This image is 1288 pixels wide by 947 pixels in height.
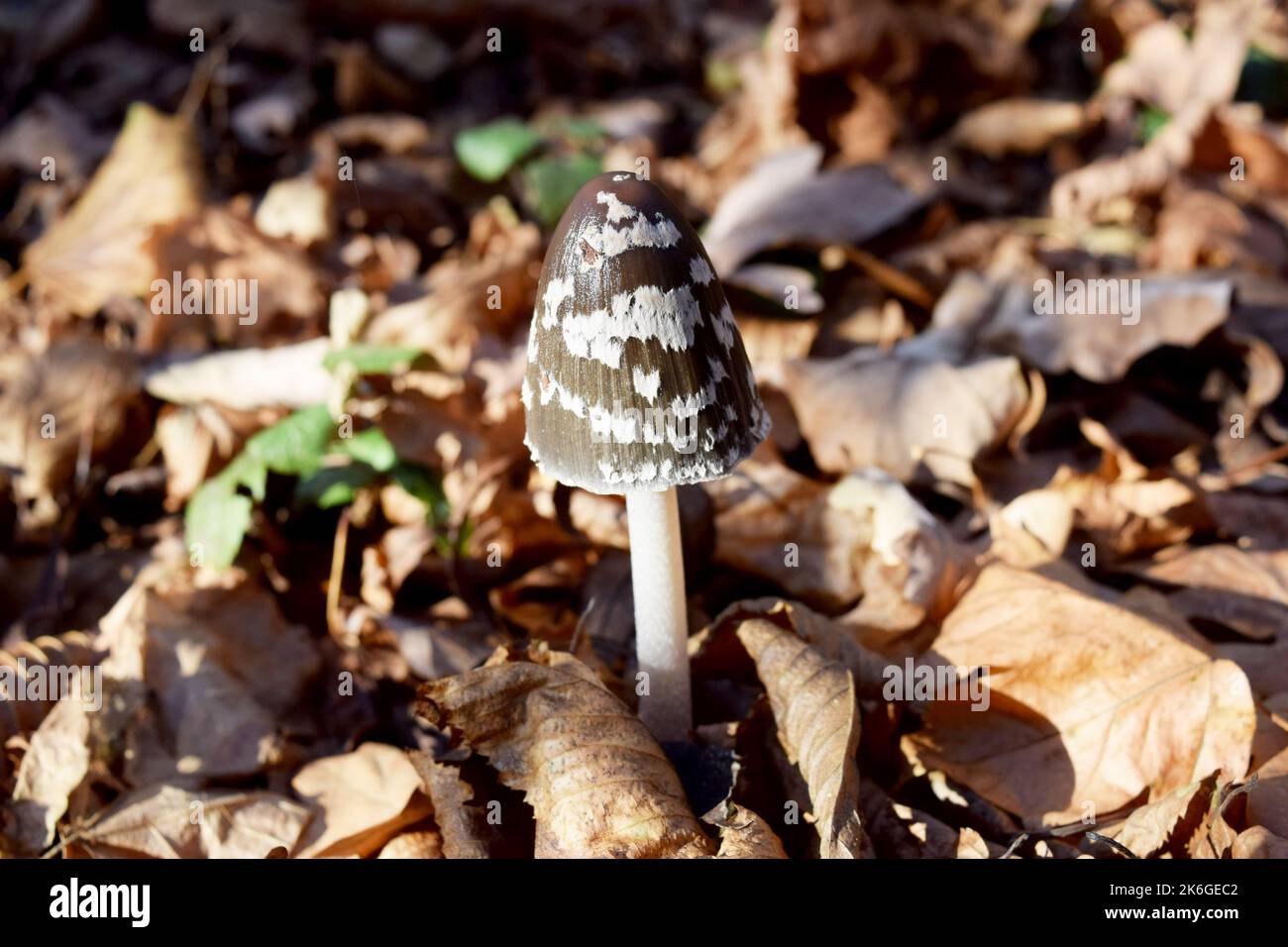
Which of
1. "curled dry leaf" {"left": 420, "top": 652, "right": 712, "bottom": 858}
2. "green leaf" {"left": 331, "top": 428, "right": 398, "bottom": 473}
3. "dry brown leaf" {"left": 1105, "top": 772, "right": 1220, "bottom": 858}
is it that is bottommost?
"dry brown leaf" {"left": 1105, "top": 772, "right": 1220, "bottom": 858}

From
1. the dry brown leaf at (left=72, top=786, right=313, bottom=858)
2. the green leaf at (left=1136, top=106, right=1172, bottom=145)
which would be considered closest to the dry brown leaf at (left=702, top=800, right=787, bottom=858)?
the dry brown leaf at (left=72, top=786, right=313, bottom=858)

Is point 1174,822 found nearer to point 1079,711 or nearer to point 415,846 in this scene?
point 1079,711

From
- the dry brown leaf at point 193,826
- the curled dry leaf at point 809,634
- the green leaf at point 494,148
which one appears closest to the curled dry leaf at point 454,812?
the dry brown leaf at point 193,826

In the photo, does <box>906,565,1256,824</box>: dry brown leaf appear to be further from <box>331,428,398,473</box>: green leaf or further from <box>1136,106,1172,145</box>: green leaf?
<box>1136,106,1172,145</box>: green leaf

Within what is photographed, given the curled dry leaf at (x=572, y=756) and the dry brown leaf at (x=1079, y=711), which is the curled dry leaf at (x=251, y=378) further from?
Answer: the dry brown leaf at (x=1079, y=711)

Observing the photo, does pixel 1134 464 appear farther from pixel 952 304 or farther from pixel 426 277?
pixel 426 277

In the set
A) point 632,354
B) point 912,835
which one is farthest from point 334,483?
point 912,835
